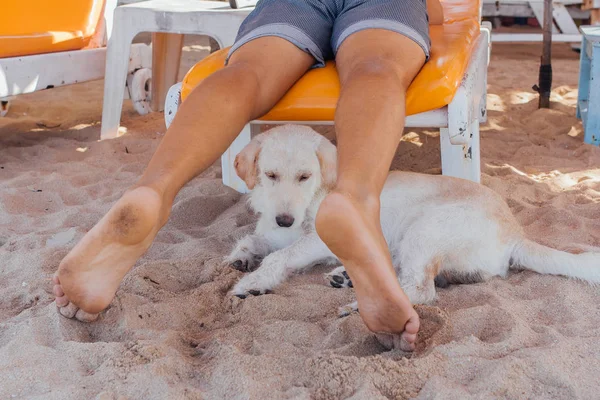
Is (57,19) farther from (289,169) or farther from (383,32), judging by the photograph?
(383,32)

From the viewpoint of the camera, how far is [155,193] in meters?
1.80

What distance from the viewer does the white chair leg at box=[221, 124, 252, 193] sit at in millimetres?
3426

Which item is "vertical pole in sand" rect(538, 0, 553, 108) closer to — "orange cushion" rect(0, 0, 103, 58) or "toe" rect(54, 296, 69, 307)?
"orange cushion" rect(0, 0, 103, 58)

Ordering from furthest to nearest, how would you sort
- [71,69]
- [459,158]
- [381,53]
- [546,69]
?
[546,69] < [71,69] < [459,158] < [381,53]

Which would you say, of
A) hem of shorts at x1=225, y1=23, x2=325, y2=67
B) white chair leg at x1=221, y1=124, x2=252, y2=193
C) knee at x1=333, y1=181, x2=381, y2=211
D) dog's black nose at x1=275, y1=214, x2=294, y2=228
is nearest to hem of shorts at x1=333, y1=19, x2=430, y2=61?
hem of shorts at x1=225, y1=23, x2=325, y2=67

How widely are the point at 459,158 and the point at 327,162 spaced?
976 millimetres

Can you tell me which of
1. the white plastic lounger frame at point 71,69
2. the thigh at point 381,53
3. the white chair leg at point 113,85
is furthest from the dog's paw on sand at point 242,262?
the white chair leg at point 113,85

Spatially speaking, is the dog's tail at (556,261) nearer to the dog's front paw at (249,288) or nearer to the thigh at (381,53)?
the thigh at (381,53)

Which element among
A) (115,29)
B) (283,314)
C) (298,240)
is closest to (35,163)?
(115,29)

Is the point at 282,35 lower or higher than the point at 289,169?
higher

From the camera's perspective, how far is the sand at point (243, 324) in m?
1.67

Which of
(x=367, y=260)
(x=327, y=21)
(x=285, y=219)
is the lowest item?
(x=285, y=219)

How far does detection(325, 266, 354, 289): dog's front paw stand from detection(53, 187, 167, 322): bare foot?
0.77 metres

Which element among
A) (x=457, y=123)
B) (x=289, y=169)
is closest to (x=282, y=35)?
(x=289, y=169)
